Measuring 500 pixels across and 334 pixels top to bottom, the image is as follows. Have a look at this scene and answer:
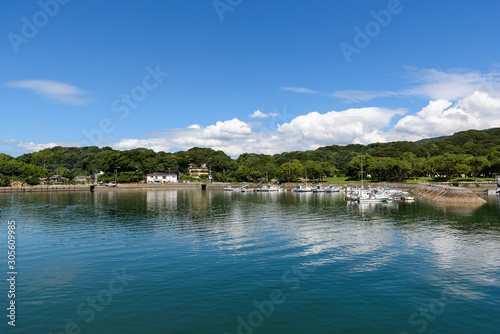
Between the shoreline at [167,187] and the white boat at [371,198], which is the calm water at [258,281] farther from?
the shoreline at [167,187]

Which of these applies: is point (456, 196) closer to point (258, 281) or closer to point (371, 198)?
point (371, 198)

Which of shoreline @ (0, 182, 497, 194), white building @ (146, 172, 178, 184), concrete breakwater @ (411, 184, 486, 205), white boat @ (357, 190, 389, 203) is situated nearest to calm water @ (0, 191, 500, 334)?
concrete breakwater @ (411, 184, 486, 205)

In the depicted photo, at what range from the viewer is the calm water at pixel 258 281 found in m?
16.0

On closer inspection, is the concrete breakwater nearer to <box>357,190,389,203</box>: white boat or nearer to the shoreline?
<box>357,190,389,203</box>: white boat

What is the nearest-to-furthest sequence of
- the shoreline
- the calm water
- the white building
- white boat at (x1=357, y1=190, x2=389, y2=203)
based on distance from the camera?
the calm water
white boat at (x1=357, y1=190, x2=389, y2=203)
the shoreline
the white building

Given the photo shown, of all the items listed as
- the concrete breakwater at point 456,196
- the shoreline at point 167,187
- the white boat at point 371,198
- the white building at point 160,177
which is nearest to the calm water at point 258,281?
the concrete breakwater at point 456,196

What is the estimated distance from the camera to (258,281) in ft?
70.7

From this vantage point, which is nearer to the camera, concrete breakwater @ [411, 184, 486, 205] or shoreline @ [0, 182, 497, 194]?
concrete breakwater @ [411, 184, 486, 205]

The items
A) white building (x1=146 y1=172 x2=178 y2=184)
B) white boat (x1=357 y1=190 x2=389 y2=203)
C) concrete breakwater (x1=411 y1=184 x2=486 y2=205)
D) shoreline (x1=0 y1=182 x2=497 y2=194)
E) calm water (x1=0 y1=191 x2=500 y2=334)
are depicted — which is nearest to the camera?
calm water (x1=0 y1=191 x2=500 y2=334)

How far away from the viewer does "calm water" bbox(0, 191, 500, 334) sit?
16.0 meters

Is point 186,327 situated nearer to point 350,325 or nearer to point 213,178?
point 350,325

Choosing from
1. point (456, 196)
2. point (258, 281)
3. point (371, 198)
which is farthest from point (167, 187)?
point (258, 281)

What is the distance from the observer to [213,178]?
18150 cm

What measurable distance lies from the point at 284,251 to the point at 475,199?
66.3 m
